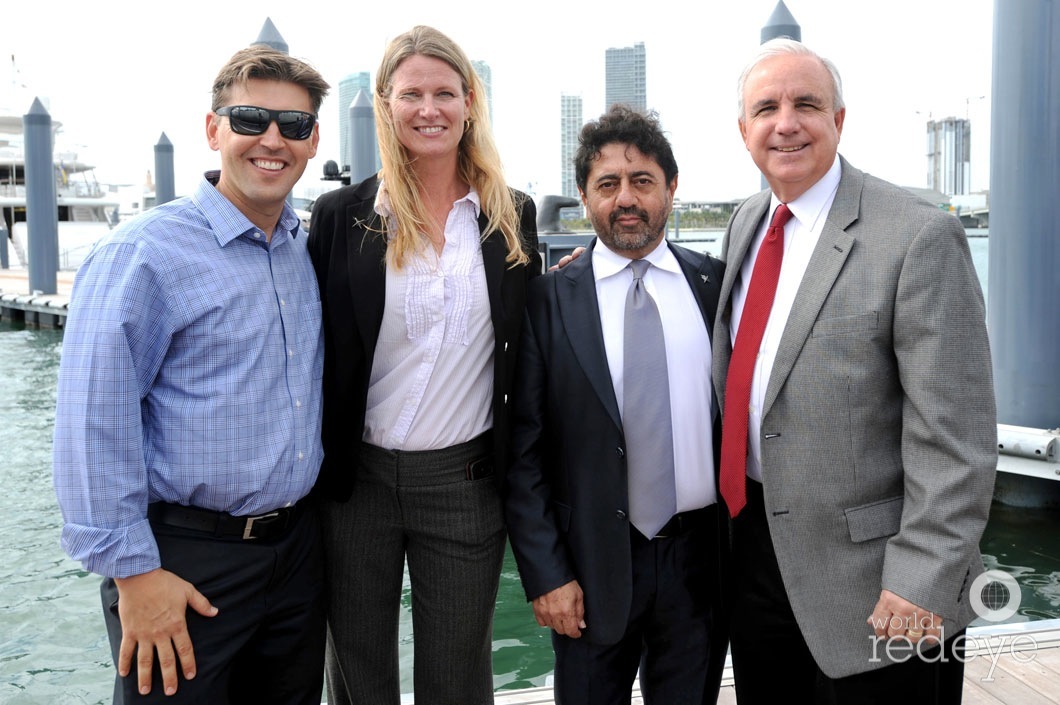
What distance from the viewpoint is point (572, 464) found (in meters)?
2.45

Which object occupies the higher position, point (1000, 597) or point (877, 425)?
point (877, 425)

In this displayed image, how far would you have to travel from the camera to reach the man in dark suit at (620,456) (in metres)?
2.41

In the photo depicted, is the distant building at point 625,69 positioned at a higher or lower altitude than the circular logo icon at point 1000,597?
higher

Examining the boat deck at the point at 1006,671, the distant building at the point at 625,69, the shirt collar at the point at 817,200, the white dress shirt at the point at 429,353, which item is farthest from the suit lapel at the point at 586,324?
the distant building at the point at 625,69

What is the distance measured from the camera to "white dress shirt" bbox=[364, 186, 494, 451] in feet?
7.94

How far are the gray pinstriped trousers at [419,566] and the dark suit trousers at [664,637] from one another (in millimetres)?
→ 325

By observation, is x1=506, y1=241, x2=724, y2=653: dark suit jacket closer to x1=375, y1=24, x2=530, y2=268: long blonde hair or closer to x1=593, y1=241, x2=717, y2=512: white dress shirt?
x1=593, y1=241, x2=717, y2=512: white dress shirt

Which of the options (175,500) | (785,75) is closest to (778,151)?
(785,75)

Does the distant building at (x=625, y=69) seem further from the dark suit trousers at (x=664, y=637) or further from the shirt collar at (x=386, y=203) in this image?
the dark suit trousers at (x=664, y=637)

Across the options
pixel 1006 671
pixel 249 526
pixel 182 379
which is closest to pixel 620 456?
pixel 249 526

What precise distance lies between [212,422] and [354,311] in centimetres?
51

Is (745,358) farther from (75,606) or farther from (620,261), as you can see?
(75,606)

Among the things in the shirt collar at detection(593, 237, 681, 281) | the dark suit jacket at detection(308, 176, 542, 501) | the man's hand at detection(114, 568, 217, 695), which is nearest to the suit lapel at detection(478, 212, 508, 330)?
the dark suit jacket at detection(308, 176, 542, 501)

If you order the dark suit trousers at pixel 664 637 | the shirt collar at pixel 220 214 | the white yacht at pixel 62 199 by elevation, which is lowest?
the dark suit trousers at pixel 664 637
